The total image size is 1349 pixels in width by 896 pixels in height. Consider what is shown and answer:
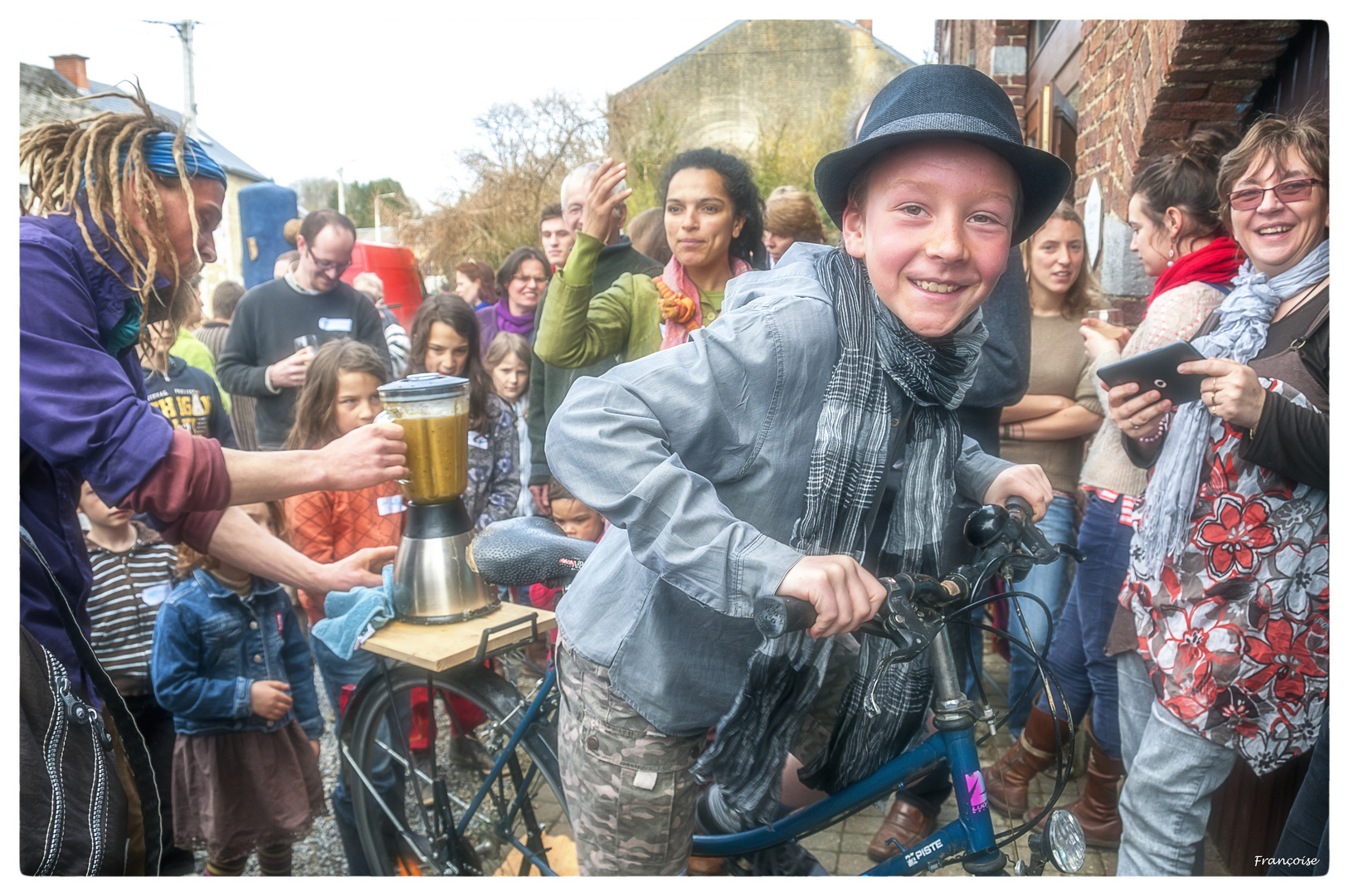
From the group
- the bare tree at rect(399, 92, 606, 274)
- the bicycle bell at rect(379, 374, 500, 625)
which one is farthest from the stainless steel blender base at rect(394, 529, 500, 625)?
the bare tree at rect(399, 92, 606, 274)

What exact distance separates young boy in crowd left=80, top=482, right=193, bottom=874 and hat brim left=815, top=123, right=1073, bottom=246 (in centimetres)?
178

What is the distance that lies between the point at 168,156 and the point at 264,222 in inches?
20.9

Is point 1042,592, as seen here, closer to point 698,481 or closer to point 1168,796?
point 1168,796

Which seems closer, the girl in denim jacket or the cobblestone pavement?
the cobblestone pavement

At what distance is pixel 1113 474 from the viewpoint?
234 cm

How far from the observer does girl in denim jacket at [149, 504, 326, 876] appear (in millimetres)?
2137

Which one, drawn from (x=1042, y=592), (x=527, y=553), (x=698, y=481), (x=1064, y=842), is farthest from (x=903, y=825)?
(x=698, y=481)

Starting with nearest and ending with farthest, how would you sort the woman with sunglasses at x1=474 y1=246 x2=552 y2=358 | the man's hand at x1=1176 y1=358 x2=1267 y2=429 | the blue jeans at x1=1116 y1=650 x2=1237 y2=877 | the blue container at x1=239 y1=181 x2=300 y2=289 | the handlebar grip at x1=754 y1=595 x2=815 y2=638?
the handlebar grip at x1=754 y1=595 x2=815 y2=638
the man's hand at x1=1176 y1=358 x2=1267 y2=429
the blue jeans at x1=1116 y1=650 x2=1237 y2=877
the blue container at x1=239 y1=181 x2=300 y2=289
the woman with sunglasses at x1=474 y1=246 x2=552 y2=358

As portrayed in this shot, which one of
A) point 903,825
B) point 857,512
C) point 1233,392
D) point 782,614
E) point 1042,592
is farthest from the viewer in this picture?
point 1042,592

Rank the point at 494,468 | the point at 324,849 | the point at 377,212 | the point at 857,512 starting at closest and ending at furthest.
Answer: the point at 857,512 → the point at 494,468 → the point at 377,212 → the point at 324,849

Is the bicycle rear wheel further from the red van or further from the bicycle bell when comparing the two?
the red van

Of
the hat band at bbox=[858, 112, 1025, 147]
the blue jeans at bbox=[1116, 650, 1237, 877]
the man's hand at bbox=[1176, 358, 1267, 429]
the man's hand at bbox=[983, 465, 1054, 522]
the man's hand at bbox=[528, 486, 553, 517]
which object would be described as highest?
the hat band at bbox=[858, 112, 1025, 147]

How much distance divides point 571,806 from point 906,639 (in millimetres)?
762
